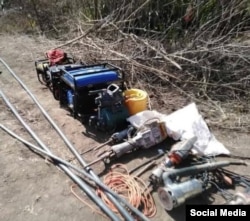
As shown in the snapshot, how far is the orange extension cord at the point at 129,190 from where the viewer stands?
283 centimetres

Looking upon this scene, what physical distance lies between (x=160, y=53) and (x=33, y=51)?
361cm

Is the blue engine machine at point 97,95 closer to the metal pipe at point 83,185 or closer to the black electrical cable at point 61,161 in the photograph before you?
the metal pipe at point 83,185

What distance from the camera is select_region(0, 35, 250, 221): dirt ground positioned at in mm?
2809

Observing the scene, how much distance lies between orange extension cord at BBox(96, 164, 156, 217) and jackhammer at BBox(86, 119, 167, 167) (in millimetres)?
174

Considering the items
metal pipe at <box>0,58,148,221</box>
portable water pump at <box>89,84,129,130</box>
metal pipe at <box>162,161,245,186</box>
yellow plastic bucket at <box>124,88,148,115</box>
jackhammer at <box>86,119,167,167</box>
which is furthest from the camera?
yellow plastic bucket at <box>124,88,148,115</box>

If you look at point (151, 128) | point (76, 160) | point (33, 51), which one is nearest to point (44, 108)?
point (76, 160)

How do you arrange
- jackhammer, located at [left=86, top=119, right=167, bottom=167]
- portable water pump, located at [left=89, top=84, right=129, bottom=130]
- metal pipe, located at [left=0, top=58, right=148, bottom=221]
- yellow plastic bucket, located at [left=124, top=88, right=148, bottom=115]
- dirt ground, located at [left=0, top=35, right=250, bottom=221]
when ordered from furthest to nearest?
1. yellow plastic bucket, located at [left=124, top=88, right=148, bottom=115]
2. portable water pump, located at [left=89, top=84, right=129, bottom=130]
3. jackhammer, located at [left=86, top=119, right=167, bottom=167]
4. dirt ground, located at [left=0, top=35, right=250, bottom=221]
5. metal pipe, located at [left=0, top=58, right=148, bottom=221]

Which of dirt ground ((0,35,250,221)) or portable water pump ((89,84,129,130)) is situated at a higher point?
portable water pump ((89,84,129,130))

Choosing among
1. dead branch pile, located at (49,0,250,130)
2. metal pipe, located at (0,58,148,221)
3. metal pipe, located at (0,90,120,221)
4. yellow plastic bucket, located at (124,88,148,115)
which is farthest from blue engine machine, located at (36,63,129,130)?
dead branch pile, located at (49,0,250,130)

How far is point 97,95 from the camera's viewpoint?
4.02m

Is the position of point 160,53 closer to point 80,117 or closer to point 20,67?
point 80,117

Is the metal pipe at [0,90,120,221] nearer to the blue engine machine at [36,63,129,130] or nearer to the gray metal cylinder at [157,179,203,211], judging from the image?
the gray metal cylinder at [157,179,203,211]

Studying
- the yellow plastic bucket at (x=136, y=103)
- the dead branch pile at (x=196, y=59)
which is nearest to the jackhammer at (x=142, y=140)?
the yellow plastic bucket at (x=136, y=103)

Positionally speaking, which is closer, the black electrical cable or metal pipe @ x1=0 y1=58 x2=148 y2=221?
metal pipe @ x1=0 y1=58 x2=148 y2=221
